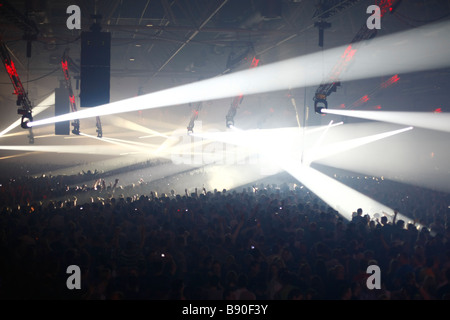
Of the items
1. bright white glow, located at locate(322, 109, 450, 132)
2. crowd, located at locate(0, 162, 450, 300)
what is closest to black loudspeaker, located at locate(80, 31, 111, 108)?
crowd, located at locate(0, 162, 450, 300)

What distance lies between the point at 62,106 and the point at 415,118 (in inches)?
696

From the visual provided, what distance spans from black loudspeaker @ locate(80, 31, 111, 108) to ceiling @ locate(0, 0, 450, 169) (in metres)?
0.77

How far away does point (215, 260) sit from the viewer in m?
5.25

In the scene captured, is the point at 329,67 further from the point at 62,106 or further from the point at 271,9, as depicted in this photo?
the point at 62,106

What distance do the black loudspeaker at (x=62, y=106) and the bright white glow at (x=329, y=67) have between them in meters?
0.19

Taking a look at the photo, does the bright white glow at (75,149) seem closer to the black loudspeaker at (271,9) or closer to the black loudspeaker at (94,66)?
the black loudspeaker at (94,66)

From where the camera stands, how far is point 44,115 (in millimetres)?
21766

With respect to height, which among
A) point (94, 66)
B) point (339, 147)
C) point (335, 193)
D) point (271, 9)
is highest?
point (271, 9)

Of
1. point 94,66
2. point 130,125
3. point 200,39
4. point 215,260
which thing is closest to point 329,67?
point 200,39

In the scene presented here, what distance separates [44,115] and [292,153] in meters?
13.9

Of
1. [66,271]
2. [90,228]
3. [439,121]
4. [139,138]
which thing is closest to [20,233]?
[90,228]

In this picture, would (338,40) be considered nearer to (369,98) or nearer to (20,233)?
(369,98)

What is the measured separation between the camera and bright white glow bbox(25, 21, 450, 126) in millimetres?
13055
